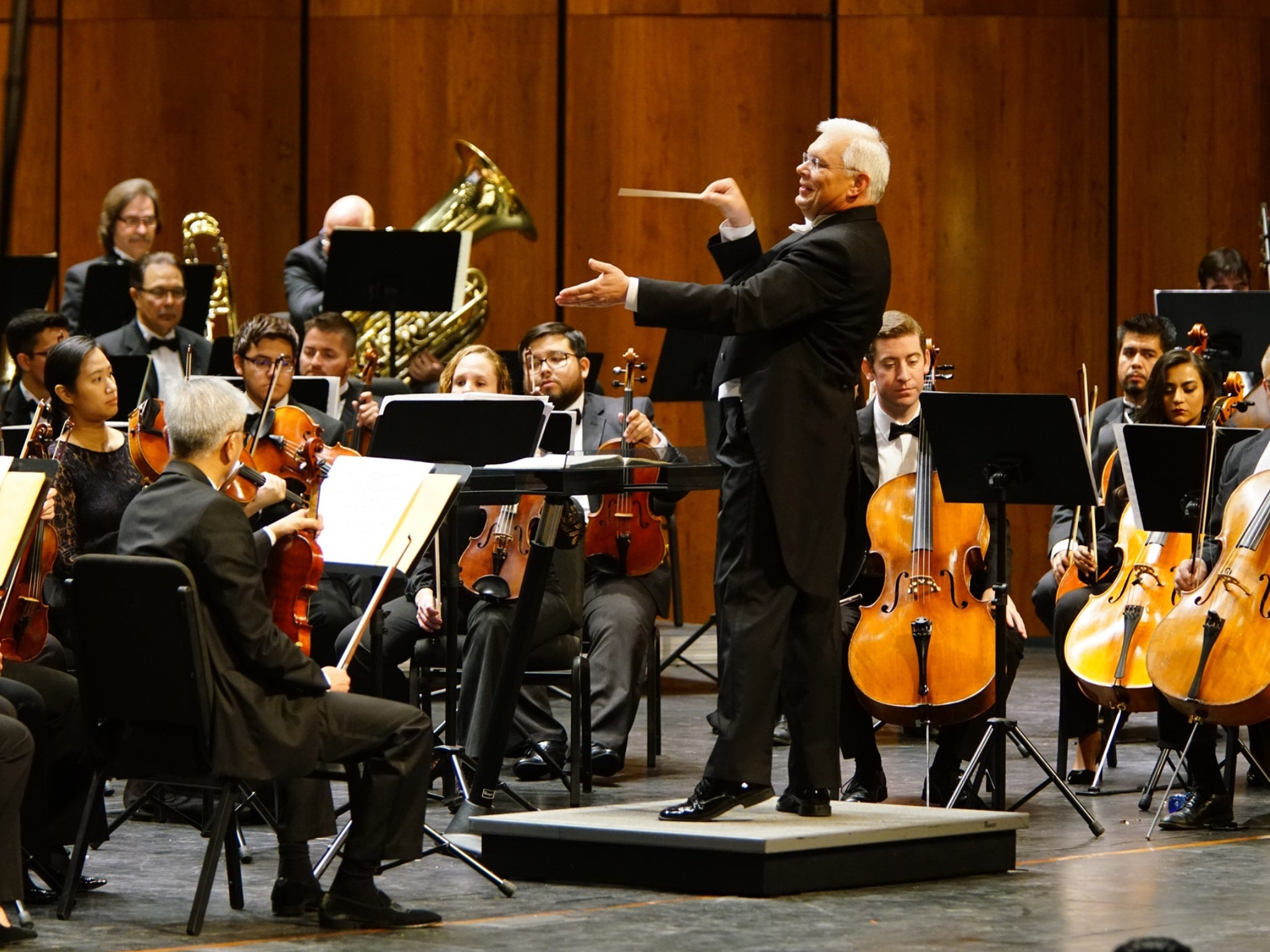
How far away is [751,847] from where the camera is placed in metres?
3.61

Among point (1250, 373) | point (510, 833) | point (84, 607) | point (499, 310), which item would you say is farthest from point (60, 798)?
point (499, 310)

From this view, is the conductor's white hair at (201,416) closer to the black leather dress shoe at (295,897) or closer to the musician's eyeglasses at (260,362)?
the black leather dress shoe at (295,897)

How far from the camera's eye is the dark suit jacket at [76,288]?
6727 mm

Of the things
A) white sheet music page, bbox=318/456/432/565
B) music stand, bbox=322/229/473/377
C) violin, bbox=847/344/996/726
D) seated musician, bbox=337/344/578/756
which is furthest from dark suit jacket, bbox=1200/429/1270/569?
music stand, bbox=322/229/473/377

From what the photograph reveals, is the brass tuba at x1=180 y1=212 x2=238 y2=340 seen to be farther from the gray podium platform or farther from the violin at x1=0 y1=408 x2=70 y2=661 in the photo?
the gray podium platform

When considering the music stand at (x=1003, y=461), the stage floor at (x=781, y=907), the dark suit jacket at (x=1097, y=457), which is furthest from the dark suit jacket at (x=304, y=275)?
the music stand at (x=1003, y=461)

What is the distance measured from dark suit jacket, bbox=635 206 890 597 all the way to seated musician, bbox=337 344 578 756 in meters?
1.02

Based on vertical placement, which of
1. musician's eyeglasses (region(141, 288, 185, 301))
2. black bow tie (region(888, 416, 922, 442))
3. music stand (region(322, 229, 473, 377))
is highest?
music stand (region(322, 229, 473, 377))

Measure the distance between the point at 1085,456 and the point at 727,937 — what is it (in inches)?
58.4

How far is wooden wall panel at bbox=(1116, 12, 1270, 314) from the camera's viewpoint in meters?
8.41

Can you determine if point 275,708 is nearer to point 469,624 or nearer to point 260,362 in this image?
point 469,624

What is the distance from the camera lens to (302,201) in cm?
866

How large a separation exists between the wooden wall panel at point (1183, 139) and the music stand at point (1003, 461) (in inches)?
171

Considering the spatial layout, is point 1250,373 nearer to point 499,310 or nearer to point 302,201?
point 499,310
